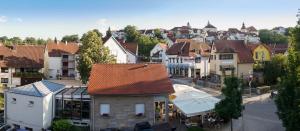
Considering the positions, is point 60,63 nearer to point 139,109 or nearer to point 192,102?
point 139,109

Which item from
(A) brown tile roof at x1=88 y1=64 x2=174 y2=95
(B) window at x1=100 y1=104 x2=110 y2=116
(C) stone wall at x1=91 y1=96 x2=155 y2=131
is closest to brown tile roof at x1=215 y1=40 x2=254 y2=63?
(A) brown tile roof at x1=88 y1=64 x2=174 y2=95

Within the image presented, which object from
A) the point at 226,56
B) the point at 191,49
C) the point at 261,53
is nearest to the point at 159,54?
the point at 191,49

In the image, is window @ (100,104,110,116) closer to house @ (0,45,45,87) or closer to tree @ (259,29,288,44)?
house @ (0,45,45,87)

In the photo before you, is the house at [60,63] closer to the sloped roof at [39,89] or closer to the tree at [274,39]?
the sloped roof at [39,89]

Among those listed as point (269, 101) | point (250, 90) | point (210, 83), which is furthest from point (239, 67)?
point (269, 101)

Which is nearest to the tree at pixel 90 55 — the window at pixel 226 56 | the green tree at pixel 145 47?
the window at pixel 226 56

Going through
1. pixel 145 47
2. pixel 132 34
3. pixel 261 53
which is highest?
pixel 132 34
